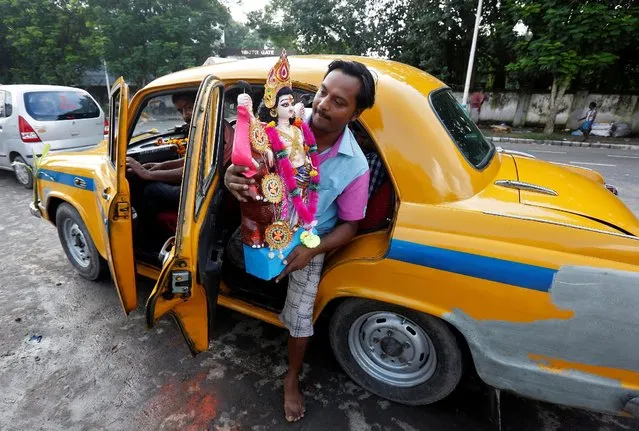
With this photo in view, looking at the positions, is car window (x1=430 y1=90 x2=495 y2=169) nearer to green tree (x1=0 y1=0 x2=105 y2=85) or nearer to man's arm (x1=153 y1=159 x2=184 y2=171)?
man's arm (x1=153 y1=159 x2=184 y2=171)

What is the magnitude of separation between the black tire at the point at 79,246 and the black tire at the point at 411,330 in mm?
2226

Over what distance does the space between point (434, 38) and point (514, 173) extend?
597 inches

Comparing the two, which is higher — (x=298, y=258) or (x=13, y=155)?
(x=298, y=258)

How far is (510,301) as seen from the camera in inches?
64.1

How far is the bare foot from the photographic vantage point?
2.06m

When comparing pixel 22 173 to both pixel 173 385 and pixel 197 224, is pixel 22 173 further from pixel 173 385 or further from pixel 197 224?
pixel 197 224

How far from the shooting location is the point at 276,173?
1.51 meters

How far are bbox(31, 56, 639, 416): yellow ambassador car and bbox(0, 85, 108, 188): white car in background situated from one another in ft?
15.2

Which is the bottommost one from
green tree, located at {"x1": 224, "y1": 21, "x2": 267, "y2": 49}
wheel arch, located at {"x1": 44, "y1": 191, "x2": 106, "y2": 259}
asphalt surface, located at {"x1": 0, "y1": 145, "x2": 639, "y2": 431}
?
asphalt surface, located at {"x1": 0, "y1": 145, "x2": 639, "y2": 431}

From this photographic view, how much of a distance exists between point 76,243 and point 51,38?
19122mm

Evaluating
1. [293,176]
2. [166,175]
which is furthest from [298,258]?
[166,175]

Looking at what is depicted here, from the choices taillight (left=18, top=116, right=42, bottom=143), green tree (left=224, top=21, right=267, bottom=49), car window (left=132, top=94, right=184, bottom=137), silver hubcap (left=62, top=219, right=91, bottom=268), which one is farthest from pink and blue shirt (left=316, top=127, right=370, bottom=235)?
green tree (left=224, top=21, right=267, bottom=49)

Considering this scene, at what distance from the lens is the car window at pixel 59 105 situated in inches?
230

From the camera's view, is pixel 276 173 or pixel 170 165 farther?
pixel 170 165
